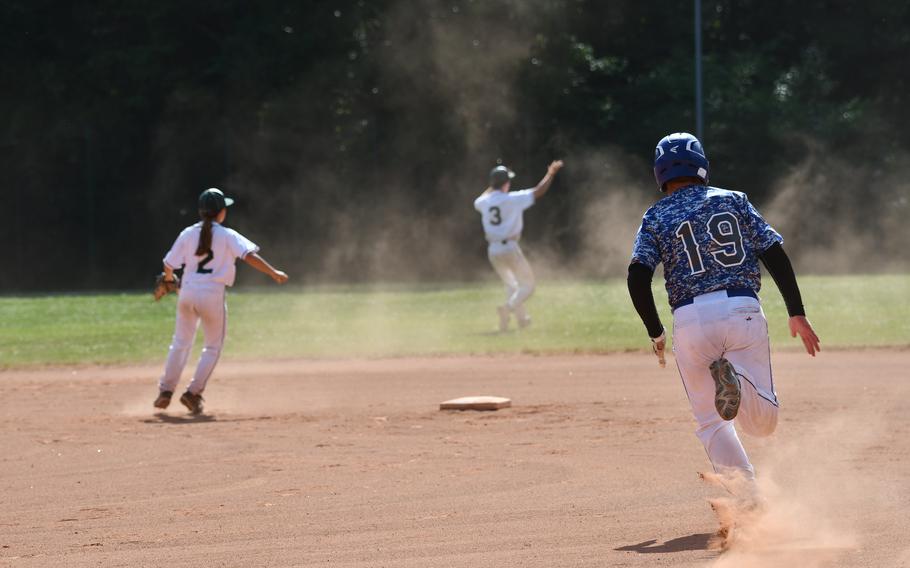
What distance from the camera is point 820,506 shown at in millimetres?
6941

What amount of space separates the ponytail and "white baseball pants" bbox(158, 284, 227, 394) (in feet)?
1.03

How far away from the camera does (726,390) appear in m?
5.81

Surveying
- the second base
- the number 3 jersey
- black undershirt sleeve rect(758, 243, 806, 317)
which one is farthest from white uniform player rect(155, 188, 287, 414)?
the number 3 jersey

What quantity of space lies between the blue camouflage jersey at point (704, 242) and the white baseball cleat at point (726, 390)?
380mm

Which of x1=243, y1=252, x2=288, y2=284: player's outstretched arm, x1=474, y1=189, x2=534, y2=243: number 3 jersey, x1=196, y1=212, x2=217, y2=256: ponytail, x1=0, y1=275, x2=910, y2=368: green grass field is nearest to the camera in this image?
x1=243, y1=252, x2=288, y2=284: player's outstretched arm

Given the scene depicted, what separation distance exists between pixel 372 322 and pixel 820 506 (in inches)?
575

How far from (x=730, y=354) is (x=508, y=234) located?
1297 centimetres

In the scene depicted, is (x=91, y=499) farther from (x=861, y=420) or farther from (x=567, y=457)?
(x=861, y=420)

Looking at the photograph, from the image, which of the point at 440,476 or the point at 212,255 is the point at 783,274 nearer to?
the point at 440,476

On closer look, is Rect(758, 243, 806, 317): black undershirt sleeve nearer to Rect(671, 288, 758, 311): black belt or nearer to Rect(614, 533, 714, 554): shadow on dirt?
Rect(671, 288, 758, 311): black belt

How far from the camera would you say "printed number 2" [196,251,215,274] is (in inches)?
444

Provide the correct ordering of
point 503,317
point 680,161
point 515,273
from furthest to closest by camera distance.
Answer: point 515,273 < point 503,317 < point 680,161

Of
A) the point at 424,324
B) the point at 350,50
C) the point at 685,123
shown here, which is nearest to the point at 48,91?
the point at 350,50

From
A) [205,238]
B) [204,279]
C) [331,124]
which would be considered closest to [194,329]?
[204,279]
